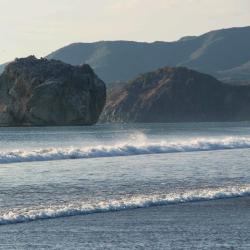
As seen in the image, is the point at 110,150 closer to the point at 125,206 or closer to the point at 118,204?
the point at 118,204

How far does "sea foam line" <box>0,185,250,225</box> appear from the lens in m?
28.7

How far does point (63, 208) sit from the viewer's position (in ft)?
101

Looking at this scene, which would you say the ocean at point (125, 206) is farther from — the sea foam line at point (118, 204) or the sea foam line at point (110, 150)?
the sea foam line at point (110, 150)

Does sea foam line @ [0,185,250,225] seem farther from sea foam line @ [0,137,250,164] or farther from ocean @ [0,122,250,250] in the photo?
sea foam line @ [0,137,250,164]

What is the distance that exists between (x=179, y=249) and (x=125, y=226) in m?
4.45

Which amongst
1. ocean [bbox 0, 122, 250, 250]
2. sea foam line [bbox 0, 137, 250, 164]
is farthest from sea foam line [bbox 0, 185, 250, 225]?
sea foam line [bbox 0, 137, 250, 164]

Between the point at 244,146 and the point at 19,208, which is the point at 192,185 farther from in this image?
the point at 244,146

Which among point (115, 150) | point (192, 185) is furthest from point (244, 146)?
point (192, 185)

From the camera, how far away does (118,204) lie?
32000 mm

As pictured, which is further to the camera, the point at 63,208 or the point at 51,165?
the point at 51,165

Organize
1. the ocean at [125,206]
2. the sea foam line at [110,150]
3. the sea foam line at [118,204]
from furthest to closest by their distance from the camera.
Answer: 1. the sea foam line at [110,150]
2. the sea foam line at [118,204]
3. the ocean at [125,206]

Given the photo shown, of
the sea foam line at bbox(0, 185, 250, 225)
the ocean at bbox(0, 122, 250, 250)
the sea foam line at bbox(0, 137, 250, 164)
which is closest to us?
the ocean at bbox(0, 122, 250, 250)

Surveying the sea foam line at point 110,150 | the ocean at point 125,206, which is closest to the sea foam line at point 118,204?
the ocean at point 125,206

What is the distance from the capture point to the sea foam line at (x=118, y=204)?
2872 cm
